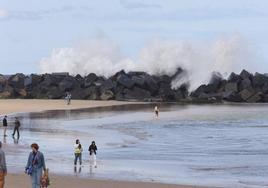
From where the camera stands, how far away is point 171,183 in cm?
1356

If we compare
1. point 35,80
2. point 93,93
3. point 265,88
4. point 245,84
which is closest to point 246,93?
point 245,84

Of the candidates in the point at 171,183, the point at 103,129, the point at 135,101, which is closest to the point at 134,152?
the point at 171,183

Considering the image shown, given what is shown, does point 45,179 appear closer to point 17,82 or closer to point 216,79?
point 17,82

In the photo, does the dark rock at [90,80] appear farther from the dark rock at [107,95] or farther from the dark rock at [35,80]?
the dark rock at [35,80]

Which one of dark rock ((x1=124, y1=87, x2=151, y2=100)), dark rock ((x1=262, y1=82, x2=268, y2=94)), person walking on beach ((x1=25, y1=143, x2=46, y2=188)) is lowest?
person walking on beach ((x1=25, y1=143, x2=46, y2=188))

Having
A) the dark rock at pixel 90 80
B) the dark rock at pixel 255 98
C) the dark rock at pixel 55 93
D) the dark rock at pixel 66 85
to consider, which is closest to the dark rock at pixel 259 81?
the dark rock at pixel 255 98

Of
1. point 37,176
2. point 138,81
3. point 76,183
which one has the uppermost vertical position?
point 138,81

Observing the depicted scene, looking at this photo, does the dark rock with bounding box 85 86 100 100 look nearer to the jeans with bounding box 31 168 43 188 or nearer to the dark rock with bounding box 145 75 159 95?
the dark rock with bounding box 145 75 159 95

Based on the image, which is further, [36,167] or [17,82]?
[17,82]

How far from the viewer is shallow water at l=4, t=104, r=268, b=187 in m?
15.0

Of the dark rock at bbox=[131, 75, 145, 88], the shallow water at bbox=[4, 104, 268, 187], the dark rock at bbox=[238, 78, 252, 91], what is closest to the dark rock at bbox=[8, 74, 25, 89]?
the dark rock at bbox=[131, 75, 145, 88]

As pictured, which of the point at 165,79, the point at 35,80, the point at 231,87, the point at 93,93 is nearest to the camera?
the point at 231,87

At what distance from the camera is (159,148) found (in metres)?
21.0

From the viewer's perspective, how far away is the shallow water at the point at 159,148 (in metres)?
15.0
